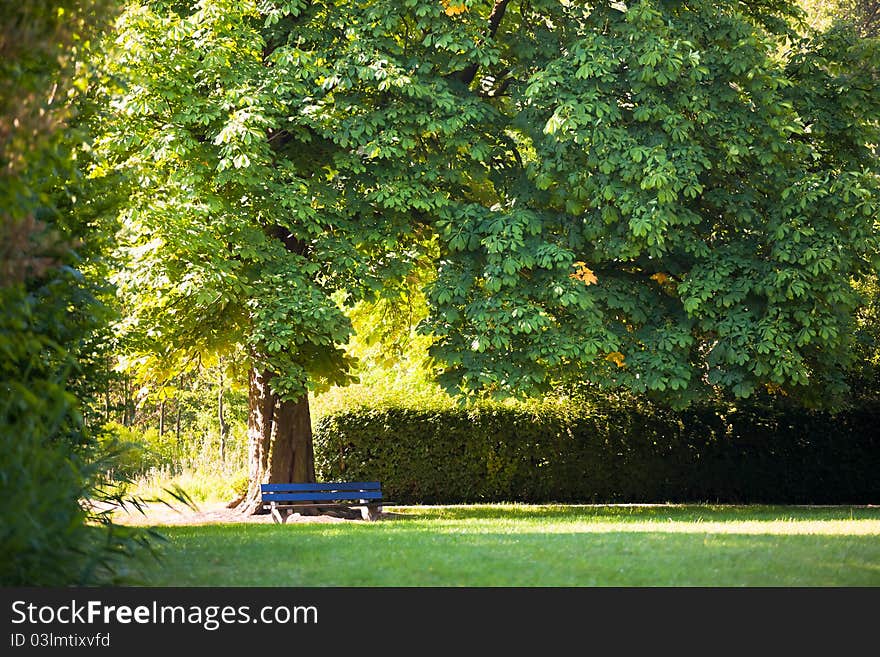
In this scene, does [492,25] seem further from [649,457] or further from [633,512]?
[649,457]

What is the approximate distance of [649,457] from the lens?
1886 centimetres

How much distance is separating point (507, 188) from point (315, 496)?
17.2 ft

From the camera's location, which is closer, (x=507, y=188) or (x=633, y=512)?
(x=507, y=188)

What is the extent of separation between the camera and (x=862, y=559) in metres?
8.68

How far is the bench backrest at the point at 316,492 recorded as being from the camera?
14461 mm

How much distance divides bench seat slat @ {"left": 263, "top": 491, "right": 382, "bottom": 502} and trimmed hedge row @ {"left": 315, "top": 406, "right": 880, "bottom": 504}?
3.39 metres

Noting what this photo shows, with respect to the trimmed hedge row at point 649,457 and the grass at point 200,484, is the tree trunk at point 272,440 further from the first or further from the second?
the trimmed hedge row at point 649,457

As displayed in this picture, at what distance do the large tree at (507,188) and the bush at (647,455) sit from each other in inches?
145

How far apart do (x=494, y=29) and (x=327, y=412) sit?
7124 mm

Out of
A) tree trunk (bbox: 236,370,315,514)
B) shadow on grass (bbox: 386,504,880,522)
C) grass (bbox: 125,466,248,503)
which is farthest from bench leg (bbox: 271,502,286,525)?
grass (bbox: 125,466,248,503)

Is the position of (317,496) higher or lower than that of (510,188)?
lower

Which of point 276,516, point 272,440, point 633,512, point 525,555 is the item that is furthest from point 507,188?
point 525,555

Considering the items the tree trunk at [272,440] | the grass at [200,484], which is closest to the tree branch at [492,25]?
the tree trunk at [272,440]

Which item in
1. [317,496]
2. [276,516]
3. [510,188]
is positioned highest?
[510,188]
